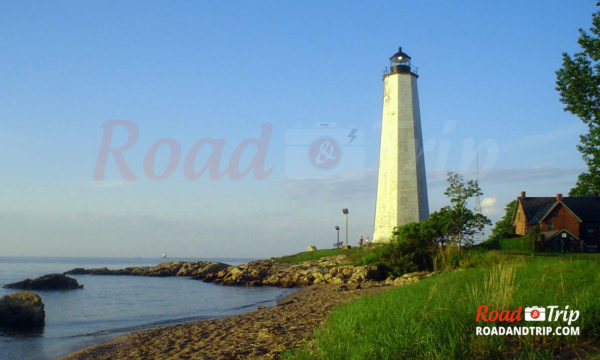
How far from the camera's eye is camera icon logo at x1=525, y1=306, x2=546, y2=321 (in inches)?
295

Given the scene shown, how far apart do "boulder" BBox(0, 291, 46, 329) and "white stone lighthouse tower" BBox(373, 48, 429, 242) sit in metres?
28.3

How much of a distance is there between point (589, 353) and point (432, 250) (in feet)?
79.3

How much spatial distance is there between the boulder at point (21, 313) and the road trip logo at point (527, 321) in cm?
2025

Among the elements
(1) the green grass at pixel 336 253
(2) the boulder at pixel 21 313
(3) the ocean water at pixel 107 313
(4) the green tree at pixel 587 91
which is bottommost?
(3) the ocean water at pixel 107 313

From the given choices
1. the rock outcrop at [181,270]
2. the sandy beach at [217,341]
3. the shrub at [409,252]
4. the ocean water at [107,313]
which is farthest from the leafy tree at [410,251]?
the rock outcrop at [181,270]

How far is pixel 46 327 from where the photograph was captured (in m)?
20.8

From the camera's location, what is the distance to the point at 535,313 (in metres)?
7.67

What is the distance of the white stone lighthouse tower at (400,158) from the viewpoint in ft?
134

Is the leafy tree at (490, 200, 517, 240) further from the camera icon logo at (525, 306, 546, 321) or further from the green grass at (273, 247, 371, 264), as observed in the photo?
the camera icon logo at (525, 306, 546, 321)

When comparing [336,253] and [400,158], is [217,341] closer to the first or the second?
[400,158]

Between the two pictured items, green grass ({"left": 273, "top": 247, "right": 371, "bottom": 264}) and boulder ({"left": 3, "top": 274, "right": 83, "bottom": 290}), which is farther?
green grass ({"left": 273, "top": 247, "right": 371, "bottom": 264})

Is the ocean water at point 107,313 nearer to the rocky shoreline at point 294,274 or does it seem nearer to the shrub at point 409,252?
the rocky shoreline at point 294,274

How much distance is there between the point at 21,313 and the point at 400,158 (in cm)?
3132

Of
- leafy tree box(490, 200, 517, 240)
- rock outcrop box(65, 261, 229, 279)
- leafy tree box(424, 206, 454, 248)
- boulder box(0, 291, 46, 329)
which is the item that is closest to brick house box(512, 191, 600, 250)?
leafy tree box(490, 200, 517, 240)
